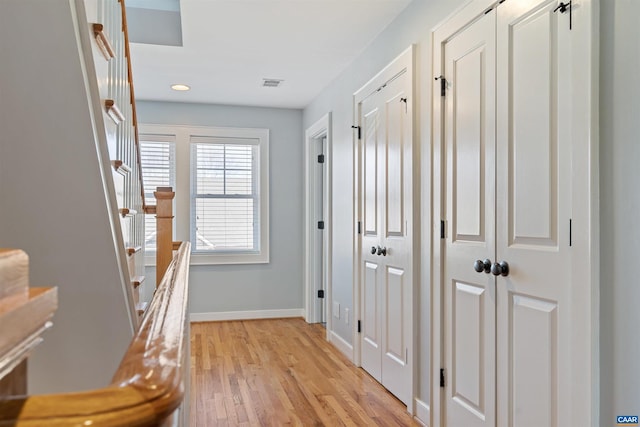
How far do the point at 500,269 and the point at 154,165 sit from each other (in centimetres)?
416

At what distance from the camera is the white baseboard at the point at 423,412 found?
101 inches

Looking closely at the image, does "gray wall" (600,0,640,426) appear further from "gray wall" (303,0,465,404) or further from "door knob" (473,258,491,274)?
"gray wall" (303,0,465,404)

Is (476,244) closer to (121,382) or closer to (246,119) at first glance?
(121,382)

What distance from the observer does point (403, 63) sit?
2.85 metres

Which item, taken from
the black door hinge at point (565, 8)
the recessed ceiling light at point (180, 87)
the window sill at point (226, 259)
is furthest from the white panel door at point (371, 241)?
the window sill at point (226, 259)

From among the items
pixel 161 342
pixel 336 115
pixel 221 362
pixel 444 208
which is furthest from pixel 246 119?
pixel 161 342

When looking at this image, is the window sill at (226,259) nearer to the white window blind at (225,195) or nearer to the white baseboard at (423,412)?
the white window blind at (225,195)

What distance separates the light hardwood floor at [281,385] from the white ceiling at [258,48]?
2.45 meters

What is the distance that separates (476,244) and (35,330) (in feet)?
6.59

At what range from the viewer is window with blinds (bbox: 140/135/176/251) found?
512cm

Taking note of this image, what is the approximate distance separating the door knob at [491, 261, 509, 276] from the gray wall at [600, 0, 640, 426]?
48 cm

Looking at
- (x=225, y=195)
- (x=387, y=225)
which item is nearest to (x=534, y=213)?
(x=387, y=225)

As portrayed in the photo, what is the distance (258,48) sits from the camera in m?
3.55

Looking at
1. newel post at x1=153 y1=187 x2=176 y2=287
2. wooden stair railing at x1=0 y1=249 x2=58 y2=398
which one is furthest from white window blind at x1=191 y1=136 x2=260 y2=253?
wooden stair railing at x1=0 y1=249 x2=58 y2=398
